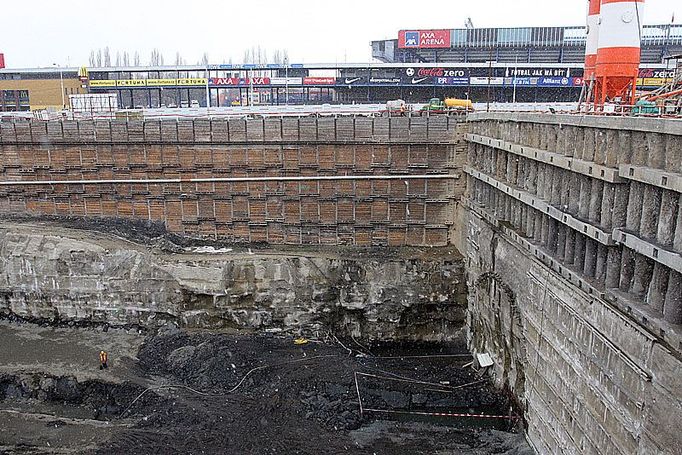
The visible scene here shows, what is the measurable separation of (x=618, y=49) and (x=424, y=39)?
45737 mm

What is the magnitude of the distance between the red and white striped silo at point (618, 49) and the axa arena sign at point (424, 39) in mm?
44338

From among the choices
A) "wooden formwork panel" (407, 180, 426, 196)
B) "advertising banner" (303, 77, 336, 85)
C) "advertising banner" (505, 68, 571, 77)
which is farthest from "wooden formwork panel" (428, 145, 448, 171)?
"advertising banner" (303, 77, 336, 85)

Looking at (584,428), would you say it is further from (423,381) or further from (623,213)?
(423,381)

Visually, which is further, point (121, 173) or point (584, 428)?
point (121, 173)

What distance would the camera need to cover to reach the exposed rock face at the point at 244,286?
1003 inches

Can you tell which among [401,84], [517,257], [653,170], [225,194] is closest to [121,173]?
[225,194]

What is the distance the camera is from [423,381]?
22.2 m

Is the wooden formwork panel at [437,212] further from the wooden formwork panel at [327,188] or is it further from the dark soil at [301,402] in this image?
the dark soil at [301,402]

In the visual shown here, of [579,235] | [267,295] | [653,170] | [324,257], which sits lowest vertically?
[267,295]

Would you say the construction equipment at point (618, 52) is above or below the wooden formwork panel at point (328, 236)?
above

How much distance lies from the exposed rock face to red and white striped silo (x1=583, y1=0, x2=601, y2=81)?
9633mm

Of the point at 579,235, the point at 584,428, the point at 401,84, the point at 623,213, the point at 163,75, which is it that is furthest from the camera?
the point at 163,75

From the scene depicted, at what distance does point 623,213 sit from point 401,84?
40880mm

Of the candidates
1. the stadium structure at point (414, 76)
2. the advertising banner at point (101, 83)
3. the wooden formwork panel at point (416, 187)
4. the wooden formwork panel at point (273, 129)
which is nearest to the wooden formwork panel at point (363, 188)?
the wooden formwork panel at point (416, 187)
